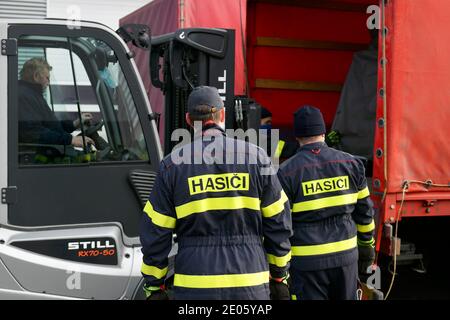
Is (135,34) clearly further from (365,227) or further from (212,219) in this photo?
(365,227)

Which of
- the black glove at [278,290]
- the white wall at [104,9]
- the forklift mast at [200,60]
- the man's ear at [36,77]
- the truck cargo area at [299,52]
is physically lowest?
the black glove at [278,290]

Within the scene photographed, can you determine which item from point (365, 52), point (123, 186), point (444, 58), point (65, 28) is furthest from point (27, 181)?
point (365, 52)

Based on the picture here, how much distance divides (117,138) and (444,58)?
2.41 meters

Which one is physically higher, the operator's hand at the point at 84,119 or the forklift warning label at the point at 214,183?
the operator's hand at the point at 84,119

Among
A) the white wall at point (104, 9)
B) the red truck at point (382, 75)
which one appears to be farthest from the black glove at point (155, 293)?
the white wall at point (104, 9)

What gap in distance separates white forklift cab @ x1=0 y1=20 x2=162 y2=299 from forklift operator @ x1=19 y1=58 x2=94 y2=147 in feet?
0.08

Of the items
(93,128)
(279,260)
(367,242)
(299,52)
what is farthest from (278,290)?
(299,52)

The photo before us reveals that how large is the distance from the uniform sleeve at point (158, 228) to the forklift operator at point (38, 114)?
35.0 inches

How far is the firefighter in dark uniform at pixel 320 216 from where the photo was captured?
3551 mm

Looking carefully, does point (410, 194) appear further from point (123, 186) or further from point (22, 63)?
point (22, 63)

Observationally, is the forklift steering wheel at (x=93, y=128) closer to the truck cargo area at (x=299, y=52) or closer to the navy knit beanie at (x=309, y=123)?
the navy knit beanie at (x=309, y=123)

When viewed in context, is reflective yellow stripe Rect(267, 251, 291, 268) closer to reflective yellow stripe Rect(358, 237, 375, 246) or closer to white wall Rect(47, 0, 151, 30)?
reflective yellow stripe Rect(358, 237, 375, 246)

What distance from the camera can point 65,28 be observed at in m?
3.31

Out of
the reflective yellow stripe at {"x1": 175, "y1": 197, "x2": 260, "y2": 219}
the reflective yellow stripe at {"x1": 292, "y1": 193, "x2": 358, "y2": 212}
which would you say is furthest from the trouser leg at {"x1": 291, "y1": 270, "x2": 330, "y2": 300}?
the reflective yellow stripe at {"x1": 175, "y1": 197, "x2": 260, "y2": 219}
